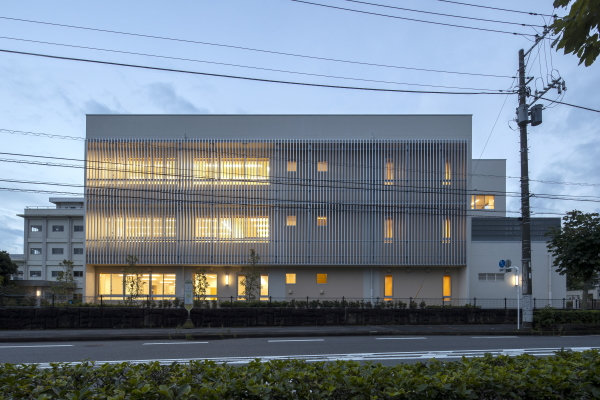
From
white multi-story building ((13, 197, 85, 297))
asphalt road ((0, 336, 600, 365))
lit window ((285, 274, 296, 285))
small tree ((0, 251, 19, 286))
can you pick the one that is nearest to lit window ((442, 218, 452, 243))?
lit window ((285, 274, 296, 285))

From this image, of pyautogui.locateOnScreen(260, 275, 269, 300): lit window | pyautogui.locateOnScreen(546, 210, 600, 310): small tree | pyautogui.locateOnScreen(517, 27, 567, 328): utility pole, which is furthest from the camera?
pyautogui.locateOnScreen(260, 275, 269, 300): lit window

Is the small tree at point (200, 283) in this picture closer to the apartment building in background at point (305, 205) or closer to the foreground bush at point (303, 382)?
the apartment building in background at point (305, 205)

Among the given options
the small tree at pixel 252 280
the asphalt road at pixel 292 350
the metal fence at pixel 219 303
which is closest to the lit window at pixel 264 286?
the metal fence at pixel 219 303

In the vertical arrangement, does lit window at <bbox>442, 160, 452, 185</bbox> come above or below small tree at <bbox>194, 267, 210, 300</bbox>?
above

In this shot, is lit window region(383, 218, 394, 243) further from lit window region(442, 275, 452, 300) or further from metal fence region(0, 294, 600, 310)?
lit window region(442, 275, 452, 300)

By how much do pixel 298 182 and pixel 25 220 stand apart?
202 feet

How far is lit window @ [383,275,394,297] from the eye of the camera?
30375 mm

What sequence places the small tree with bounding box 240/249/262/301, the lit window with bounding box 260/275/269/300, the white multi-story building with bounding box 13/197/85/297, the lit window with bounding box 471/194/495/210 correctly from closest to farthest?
the small tree with bounding box 240/249/262/301
the lit window with bounding box 260/275/269/300
the lit window with bounding box 471/194/495/210
the white multi-story building with bounding box 13/197/85/297

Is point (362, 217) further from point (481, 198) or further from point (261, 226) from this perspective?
point (481, 198)

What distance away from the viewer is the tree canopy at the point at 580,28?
4.63 meters

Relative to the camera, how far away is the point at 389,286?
30453 mm

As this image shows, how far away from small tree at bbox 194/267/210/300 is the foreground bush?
954 inches

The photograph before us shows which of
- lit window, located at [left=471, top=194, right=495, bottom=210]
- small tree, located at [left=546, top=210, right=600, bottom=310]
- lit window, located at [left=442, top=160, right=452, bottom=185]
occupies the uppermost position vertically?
lit window, located at [left=442, top=160, right=452, bottom=185]

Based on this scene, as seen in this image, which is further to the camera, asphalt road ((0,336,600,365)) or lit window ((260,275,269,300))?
lit window ((260,275,269,300))
